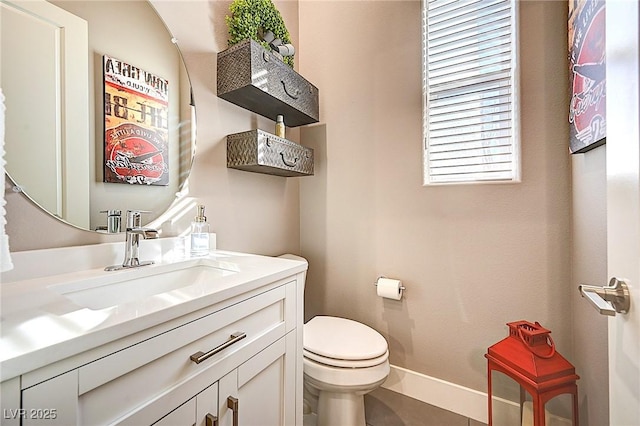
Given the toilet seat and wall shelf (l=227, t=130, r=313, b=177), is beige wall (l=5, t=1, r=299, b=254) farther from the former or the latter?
the toilet seat

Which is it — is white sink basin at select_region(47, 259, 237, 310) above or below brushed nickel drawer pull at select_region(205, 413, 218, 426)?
above

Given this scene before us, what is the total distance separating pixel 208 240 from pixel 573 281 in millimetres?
1642

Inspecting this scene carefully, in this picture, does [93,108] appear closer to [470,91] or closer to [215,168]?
[215,168]

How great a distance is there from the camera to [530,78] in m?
1.31

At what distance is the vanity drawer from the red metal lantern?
1000mm

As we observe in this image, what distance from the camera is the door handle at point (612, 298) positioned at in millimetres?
485

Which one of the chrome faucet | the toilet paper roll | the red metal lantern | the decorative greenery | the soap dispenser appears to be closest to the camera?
the chrome faucet

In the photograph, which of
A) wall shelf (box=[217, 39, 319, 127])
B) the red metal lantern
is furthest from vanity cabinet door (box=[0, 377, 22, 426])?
the red metal lantern

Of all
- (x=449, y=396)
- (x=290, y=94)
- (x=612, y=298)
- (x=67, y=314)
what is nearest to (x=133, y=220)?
(x=67, y=314)

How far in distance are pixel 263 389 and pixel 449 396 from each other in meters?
1.20

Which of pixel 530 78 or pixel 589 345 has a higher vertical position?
pixel 530 78

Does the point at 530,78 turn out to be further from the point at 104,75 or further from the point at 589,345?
the point at 104,75

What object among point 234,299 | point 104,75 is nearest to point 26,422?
point 234,299

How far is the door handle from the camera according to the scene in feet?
1.59
